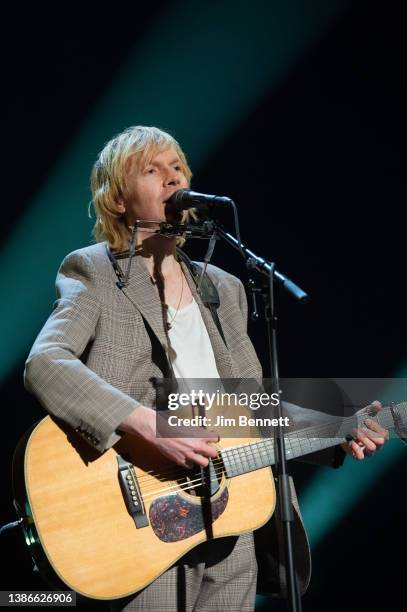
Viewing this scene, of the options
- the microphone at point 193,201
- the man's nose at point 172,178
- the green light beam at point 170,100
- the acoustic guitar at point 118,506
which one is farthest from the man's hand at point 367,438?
the green light beam at point 170,100

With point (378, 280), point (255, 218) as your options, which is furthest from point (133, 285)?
point (378, 280)

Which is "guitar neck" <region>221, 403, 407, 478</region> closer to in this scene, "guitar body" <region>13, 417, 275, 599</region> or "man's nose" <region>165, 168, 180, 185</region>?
"guitar body" <region>13, 417, 275, 599</region>

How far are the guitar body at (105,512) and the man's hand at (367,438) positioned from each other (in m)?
0.47

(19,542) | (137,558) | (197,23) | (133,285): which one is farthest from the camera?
(197,23)

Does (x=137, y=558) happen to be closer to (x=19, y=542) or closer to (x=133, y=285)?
(x=133, y=285)

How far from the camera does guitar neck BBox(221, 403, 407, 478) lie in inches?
83.1

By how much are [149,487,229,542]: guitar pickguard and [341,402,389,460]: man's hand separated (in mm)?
561

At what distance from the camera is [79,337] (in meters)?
2.08

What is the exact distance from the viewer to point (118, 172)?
248 cm

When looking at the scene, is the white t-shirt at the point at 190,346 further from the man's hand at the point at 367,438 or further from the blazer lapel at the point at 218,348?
the man's hand at the point at 367,438

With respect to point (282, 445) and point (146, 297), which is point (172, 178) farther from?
point (282, 445)

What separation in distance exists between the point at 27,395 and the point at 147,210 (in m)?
1.16

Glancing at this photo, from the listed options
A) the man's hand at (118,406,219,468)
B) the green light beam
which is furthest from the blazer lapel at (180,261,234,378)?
the green light beam

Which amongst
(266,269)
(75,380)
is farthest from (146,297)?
(266,269)
